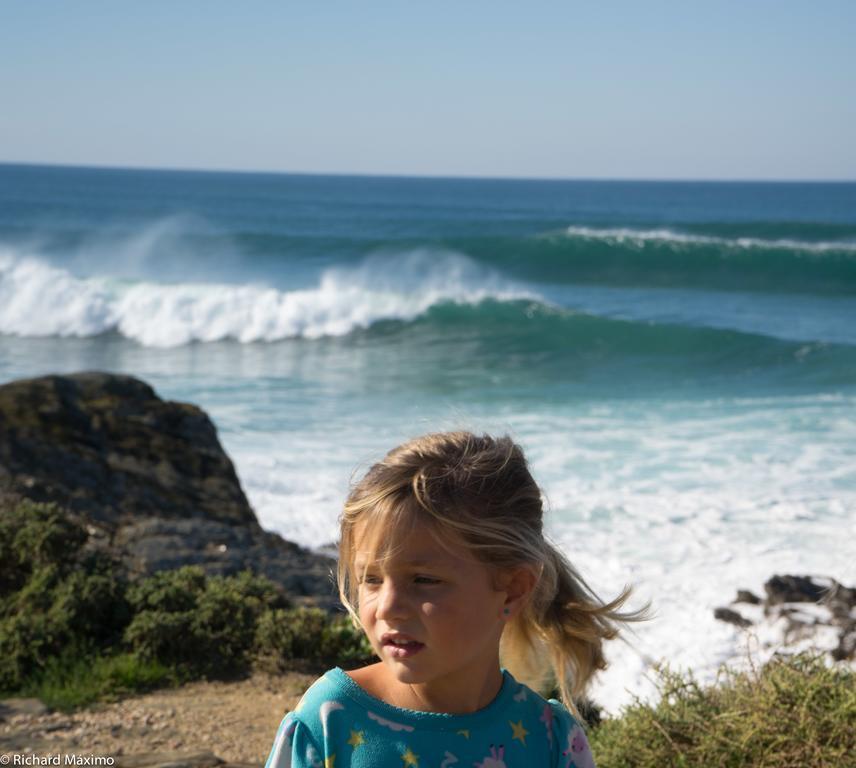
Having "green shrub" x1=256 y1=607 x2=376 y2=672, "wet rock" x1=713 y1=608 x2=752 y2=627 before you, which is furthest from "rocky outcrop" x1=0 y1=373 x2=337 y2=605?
"wet rock" x1=713 y1=608 x2=752 y2=627

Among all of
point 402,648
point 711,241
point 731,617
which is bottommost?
point 731,617

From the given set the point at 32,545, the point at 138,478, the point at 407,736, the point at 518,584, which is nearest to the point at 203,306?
the point at 138,478

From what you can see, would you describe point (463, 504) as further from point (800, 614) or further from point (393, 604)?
point (800, 614)

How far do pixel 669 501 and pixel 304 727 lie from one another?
7985 millimetres

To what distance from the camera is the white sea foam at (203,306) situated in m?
23.8

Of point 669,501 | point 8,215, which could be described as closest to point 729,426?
point 669,501

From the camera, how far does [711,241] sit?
38.9m

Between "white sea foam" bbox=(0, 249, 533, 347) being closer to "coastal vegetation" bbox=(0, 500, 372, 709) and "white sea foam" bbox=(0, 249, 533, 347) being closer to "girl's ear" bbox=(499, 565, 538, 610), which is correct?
"coastal vegetation" bbox=(0, 500, 372, 709)

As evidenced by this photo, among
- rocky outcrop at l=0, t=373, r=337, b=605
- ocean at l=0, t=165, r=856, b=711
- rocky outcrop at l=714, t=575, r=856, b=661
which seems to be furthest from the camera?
ocean at l=0, t=165, r=856, b=711

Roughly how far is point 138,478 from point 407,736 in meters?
5.28

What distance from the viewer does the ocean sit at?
816cm

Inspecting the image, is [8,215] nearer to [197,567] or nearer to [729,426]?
[729,426]

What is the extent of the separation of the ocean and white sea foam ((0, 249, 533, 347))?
0.31 ft

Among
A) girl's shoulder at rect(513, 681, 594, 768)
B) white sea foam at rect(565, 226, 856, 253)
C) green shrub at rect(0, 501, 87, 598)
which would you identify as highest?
white sea foam at rect(565, 226, 856, 253)
